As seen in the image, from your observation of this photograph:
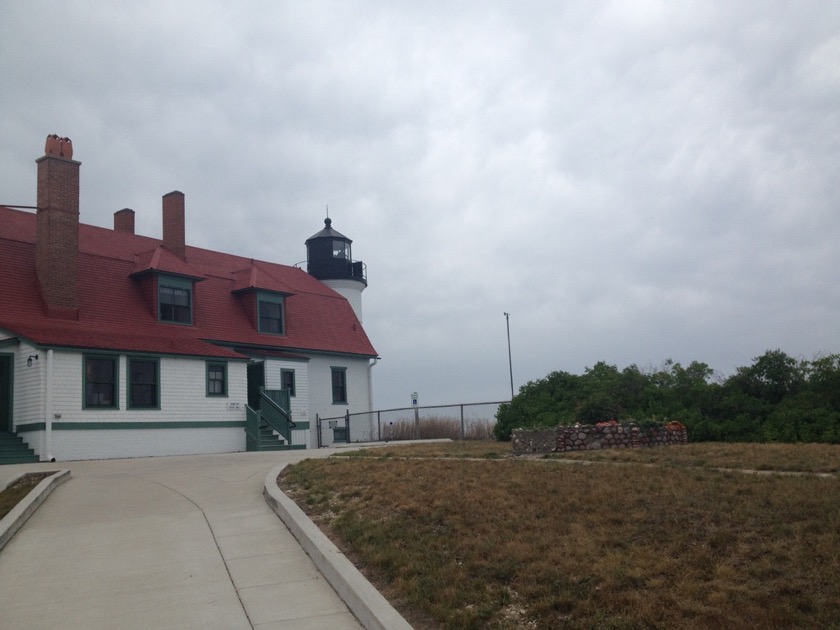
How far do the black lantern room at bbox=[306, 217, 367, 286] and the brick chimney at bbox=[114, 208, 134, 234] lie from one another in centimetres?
1045

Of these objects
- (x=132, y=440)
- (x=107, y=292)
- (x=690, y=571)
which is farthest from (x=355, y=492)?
(x=107, y=292)

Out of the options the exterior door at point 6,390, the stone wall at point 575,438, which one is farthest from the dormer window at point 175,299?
the stone wall at point 575,438

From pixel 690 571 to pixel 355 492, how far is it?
5.92 meters

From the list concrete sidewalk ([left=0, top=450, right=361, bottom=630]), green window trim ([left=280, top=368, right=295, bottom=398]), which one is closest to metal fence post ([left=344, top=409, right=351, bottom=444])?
green window trim ([left=280, top=368, right=295, bottom=398])

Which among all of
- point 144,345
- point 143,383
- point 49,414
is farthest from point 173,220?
point 49,414

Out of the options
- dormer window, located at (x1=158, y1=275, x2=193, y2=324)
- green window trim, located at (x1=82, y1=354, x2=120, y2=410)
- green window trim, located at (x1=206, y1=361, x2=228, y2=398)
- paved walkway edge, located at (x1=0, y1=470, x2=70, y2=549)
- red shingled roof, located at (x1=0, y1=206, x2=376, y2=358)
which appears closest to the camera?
paved walkway edge, located at (x1=0, y1=470, x2=70, y2=549)

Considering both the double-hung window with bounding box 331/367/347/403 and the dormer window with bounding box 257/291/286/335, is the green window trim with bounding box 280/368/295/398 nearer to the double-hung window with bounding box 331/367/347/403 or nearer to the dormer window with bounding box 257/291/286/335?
the dormer window with bounding box 257/291/286/335

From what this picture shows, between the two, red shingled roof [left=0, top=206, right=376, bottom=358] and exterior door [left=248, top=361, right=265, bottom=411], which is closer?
red shingled roof [left=0, top=206, right=376, bottom=358]

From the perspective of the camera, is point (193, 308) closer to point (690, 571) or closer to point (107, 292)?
point (107, 292)

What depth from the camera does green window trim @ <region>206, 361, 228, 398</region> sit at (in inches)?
1109

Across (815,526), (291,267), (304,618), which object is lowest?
(304,618)

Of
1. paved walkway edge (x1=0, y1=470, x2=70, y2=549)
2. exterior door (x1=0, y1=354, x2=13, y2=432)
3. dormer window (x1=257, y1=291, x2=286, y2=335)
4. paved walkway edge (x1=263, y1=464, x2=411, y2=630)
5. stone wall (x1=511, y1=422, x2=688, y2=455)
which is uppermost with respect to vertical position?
dormer window (x1=257, y1=291, x2=286, y2=335)

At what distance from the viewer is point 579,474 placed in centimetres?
1166

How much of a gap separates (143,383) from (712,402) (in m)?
16.9
